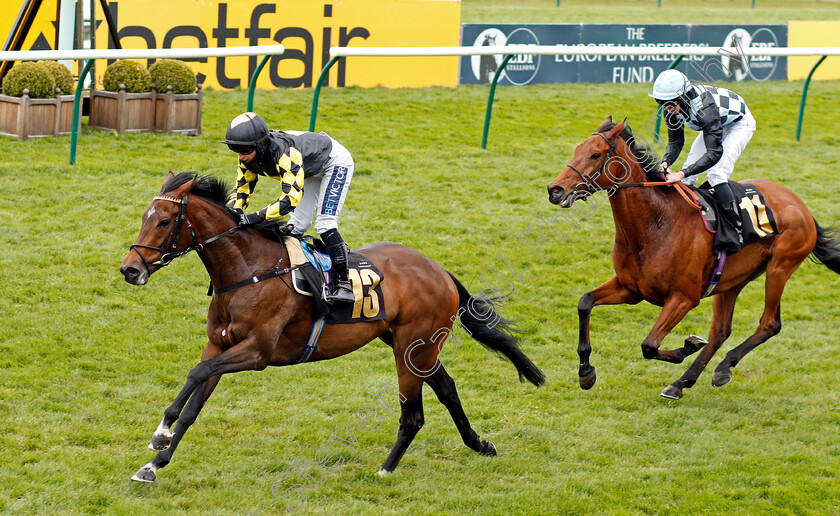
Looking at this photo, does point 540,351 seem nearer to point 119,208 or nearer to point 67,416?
point 67,416

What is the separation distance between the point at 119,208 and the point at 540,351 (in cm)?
435

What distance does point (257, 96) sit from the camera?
42.5 feet

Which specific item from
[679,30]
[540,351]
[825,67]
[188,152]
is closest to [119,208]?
[188,152]

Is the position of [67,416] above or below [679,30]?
below

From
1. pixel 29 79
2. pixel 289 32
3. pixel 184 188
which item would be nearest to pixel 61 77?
pixel 29 79

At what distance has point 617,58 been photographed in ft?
54.6

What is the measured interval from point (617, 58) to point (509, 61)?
218 cm

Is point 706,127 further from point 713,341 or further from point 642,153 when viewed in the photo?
point 713,341

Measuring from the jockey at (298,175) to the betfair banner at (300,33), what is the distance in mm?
7843

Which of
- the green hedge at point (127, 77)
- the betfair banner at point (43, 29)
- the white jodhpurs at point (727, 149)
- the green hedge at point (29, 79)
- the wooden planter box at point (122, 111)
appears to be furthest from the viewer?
the betfair banner at point (43, 29)

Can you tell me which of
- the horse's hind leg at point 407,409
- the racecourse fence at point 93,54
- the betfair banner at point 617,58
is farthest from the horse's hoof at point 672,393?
the betfair banner at point 617,58

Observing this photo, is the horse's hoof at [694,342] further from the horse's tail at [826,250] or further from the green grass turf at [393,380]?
the horse's tail at [826,250]

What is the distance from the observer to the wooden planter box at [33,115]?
33.2 ft

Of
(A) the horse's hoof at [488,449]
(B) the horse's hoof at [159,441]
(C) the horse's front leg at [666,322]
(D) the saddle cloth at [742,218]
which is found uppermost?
(D) the saddle cloth at [742,218]
